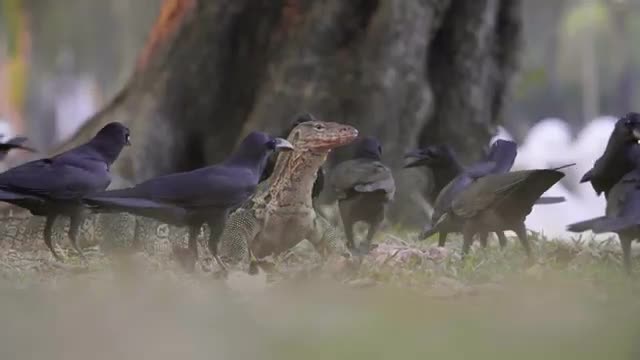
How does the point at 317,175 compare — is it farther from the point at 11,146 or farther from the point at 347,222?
the point at 11,146

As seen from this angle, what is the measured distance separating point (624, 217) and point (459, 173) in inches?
10.8

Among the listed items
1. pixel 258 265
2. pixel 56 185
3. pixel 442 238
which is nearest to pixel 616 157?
pixel 442 238

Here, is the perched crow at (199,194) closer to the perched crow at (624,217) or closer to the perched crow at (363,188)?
the perched crow at (363,188)

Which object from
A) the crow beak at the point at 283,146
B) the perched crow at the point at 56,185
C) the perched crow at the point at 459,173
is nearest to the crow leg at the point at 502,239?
the perched crow at the point at 459,173

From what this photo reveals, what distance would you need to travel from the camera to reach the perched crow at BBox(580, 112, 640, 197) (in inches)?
50.6

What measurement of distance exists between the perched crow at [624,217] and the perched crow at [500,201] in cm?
7

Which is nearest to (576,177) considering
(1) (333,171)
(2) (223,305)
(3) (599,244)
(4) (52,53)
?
(3) (599,244)

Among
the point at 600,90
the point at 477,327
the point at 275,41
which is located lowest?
the point at 477,327

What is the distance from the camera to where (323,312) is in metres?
1.13

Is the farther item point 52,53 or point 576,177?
point 52,53

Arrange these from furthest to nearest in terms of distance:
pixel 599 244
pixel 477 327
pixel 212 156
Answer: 1. pixel 212 156
2. pixel 599 244
3. pixel 477 327

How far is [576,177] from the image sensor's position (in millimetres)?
1351

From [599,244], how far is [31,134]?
1.02m

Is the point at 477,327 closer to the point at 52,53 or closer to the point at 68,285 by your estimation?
the point at 68,285
